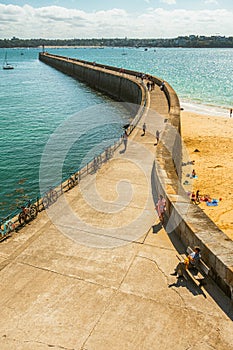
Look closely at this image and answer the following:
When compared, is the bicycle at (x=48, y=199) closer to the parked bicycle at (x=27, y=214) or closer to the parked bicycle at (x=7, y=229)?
the parked bicycle at (x=27, y=214)

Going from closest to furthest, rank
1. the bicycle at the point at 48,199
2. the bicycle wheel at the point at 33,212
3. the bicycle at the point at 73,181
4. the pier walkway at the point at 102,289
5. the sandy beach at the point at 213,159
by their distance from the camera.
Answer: the pier walkway at the point at 102,289 → the bicycle wheel at the point at 33,212 → the bicycle at the point at 48,199 → the bicycle at the point at 73,181 → the sandy beach at the point at 213,159

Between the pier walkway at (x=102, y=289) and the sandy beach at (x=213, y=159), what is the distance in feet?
17.4

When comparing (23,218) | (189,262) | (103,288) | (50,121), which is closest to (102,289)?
(103,288)

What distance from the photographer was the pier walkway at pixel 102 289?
20.3 ft

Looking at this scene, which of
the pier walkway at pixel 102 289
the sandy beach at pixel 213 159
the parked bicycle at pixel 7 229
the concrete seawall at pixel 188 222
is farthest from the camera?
the sandy beach at pixel 213 159

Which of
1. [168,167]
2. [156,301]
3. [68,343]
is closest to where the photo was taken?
[68,343]

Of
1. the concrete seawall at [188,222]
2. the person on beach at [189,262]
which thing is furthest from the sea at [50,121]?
the person on beach at [189,262]

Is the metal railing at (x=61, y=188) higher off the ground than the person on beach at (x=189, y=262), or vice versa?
the person on beach at (x=189, y=262)

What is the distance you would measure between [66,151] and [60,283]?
61.1 feet

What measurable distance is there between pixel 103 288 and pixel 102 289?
0.12ft

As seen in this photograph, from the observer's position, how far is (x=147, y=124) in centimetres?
2152

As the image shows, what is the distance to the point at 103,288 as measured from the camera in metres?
7.41

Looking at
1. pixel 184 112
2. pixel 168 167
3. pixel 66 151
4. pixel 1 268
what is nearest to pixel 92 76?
pixel 184 112

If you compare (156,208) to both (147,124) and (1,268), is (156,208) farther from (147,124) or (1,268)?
(147,124)
